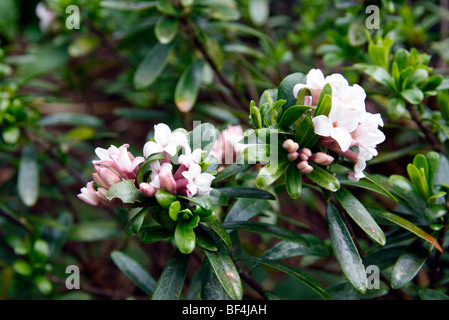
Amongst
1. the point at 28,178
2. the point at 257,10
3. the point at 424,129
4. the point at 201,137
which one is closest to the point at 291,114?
the point at 201,137

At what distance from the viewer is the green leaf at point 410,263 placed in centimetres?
101

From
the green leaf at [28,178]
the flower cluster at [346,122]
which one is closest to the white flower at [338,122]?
the flower cluster at [346,122]

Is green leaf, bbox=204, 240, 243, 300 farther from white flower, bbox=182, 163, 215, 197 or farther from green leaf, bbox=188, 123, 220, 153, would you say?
green leaf, bbox=188, 123, 220, 153

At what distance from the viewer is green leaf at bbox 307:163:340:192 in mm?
888

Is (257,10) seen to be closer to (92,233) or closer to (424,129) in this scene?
(424,129)

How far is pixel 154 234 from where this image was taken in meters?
0.98

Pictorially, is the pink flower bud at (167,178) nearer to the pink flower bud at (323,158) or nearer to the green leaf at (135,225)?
the green leaf at (135,225)

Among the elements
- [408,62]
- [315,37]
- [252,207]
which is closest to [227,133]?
[252,207]

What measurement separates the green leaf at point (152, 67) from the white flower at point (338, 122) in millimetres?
944

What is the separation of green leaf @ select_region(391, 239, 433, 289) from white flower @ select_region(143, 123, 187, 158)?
65cm

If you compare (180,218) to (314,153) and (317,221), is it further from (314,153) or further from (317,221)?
(317,221)

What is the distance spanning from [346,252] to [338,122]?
1.06ft

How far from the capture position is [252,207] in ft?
4.04
